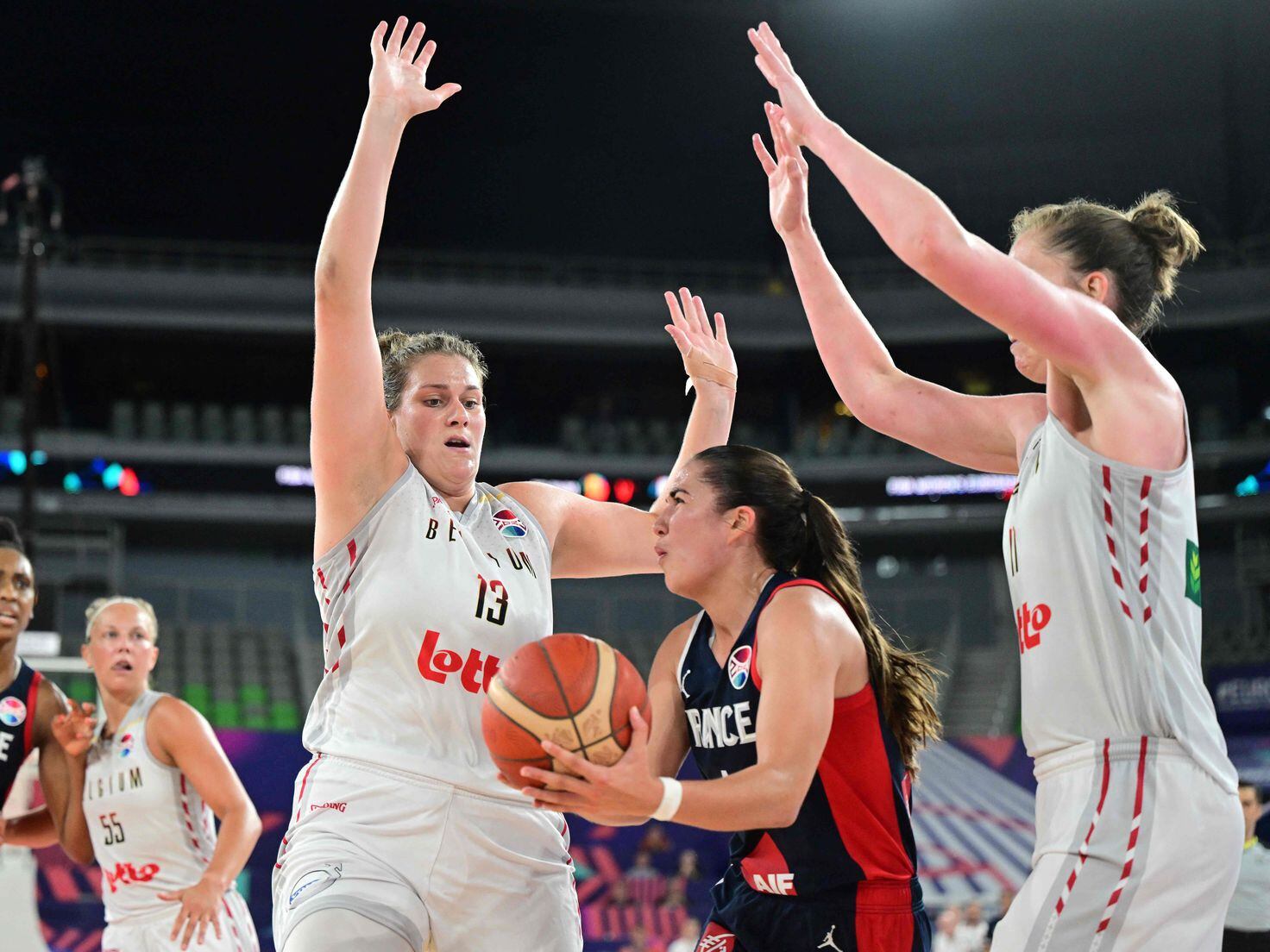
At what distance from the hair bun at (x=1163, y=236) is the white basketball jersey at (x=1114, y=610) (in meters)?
0.55

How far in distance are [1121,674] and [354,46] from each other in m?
27.4

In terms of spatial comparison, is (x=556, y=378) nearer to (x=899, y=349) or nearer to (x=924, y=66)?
(x=899, y=349)

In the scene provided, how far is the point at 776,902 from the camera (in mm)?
3457

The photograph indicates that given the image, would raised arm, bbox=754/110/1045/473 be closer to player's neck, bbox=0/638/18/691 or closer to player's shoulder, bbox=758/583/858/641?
player's shoulder, bbox=758/583/858/641

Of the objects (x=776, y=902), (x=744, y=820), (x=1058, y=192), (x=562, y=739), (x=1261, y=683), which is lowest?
(x=1261, y=683)

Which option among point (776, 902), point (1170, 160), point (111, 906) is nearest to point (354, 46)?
point (1170, 160)

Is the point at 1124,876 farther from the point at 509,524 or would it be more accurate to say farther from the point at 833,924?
the point at 509,524

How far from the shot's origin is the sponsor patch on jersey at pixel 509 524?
13.0 ft

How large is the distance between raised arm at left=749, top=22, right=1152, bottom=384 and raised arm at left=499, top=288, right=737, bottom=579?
137 cm

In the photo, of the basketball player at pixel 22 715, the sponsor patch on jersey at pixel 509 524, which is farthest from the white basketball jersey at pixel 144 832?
the sponsor patch on jersey at pixel 509 524

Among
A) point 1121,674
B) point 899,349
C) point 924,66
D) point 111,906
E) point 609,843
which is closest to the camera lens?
point 1121,674

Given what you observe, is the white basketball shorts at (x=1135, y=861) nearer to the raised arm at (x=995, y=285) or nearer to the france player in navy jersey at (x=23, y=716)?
the raised arm at (x=995, y=285)

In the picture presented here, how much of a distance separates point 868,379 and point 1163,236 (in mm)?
949

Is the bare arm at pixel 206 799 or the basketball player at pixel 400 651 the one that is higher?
Result: the basketball player at pixel 400 651
